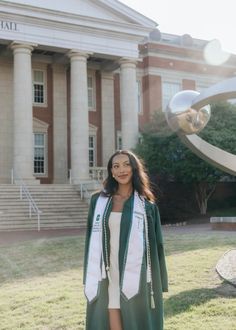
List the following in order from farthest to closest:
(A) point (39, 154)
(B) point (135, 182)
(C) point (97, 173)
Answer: (A) point (39, 154), (C) point (97, 173), (B) point (135, 182)

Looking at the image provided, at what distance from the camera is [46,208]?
2528 centimetres

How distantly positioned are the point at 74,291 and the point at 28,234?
1216 centimetres

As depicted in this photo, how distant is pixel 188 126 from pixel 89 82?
3077 cm

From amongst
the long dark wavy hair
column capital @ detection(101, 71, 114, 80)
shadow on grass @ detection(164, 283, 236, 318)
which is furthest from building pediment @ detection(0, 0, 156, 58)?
the long dark wavy hair

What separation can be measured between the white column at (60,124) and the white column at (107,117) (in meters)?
2.96

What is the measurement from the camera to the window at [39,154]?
3541 centimetres

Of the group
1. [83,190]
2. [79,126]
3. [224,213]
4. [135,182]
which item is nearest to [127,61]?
[79,126]

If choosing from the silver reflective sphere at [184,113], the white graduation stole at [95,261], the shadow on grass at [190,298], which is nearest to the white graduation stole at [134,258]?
the white graduation stole at [95,261]

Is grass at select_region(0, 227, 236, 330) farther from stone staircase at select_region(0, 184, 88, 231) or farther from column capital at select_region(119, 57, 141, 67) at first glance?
column capital at select_region(119, 57, 141, 67)

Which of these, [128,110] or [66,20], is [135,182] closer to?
[66,20]

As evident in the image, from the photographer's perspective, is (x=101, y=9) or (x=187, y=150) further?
(x=101, y=9)

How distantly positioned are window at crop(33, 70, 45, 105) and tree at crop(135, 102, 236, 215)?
8.51 metres

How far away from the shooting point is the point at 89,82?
125 feet

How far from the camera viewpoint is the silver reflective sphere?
25.5 ft
